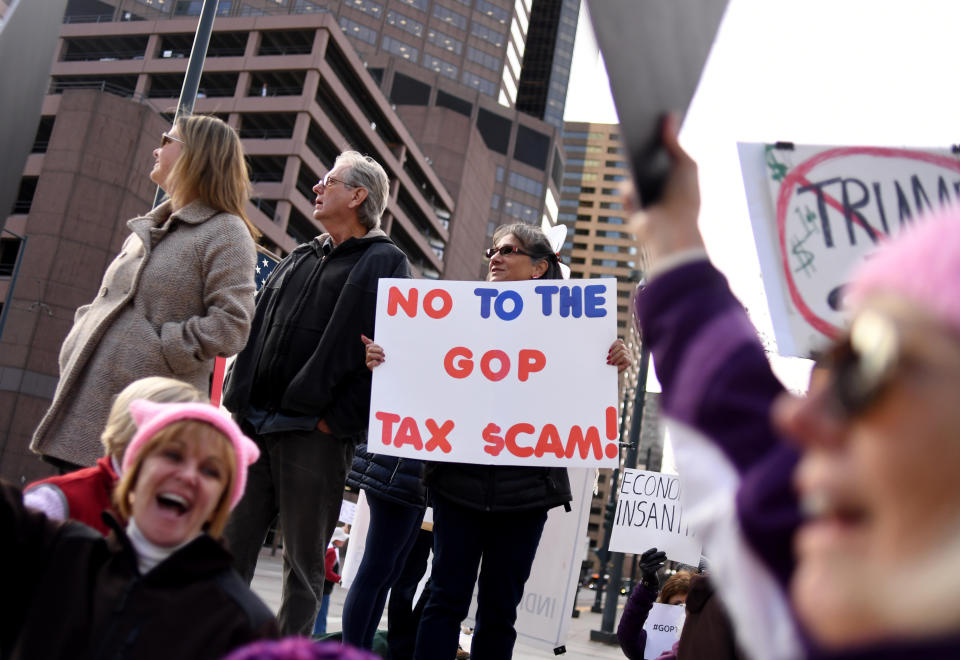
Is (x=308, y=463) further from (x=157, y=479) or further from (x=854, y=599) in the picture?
(x=854, y=599)

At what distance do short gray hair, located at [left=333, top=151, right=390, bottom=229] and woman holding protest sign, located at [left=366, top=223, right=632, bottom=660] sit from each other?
115 cm

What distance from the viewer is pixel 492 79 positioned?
3917 inches

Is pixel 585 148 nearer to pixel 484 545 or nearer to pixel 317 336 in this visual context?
pixel 317 336

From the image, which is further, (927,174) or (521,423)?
(521,423)

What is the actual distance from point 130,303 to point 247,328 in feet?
1.35

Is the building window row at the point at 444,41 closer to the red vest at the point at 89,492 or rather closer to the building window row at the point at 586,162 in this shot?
the building window row at the point at 586,162

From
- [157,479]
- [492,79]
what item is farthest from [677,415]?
[492,79]

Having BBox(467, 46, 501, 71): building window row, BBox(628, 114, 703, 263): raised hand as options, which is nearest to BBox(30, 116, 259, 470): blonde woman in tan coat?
BBox(628, 114, 703, 263): raised hand

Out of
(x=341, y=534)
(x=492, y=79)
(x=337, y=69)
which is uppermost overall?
(x=492, y=79)

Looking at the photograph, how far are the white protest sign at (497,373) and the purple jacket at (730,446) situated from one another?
2.76m

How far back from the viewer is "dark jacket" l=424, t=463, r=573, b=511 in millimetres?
3668

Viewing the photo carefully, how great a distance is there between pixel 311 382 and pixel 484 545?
2.95ft

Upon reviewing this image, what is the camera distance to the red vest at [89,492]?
2510mm

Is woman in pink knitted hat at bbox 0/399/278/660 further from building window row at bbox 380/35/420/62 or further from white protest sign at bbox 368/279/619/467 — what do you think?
building window row at bbox 380/35/420/62
